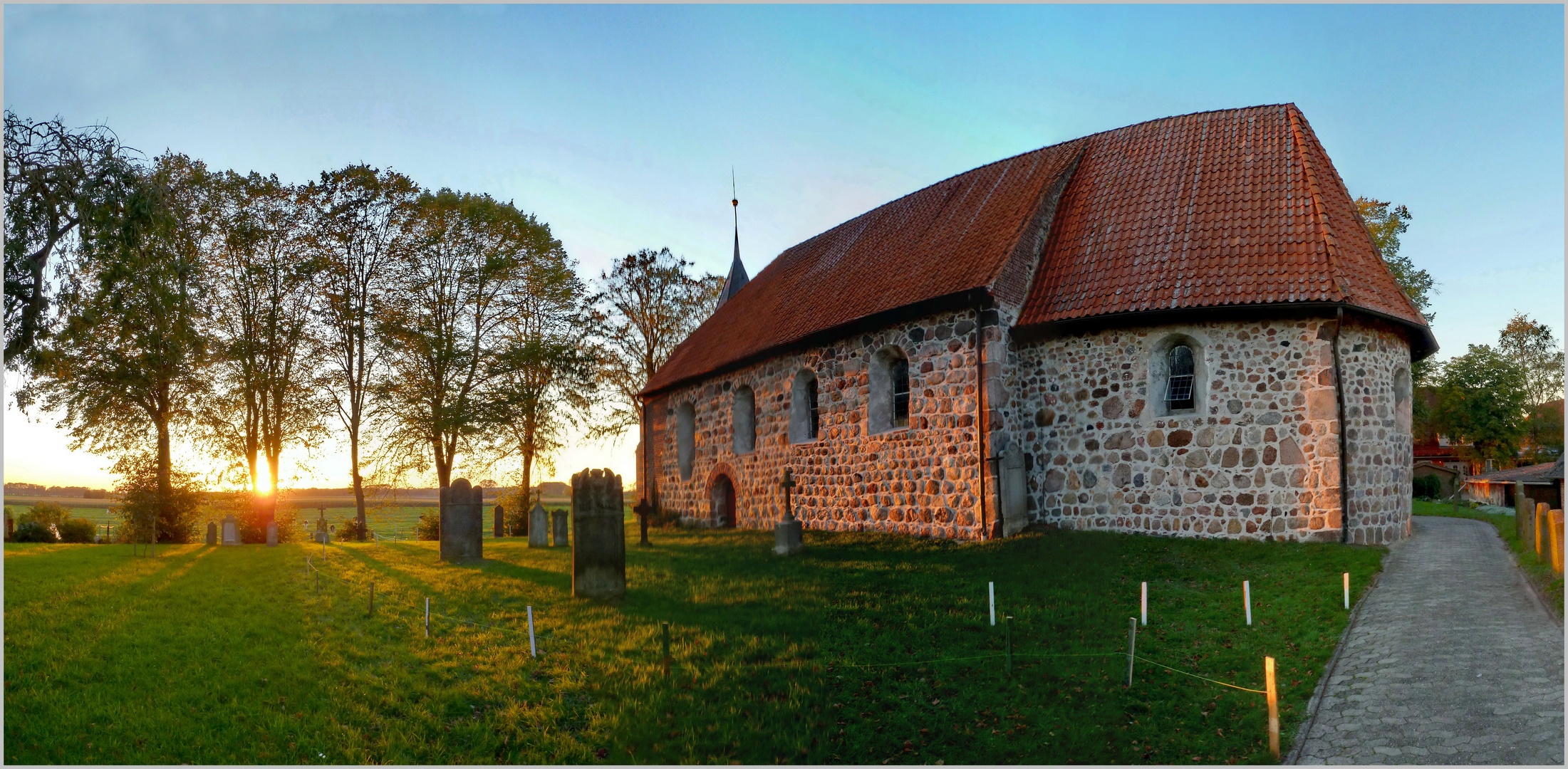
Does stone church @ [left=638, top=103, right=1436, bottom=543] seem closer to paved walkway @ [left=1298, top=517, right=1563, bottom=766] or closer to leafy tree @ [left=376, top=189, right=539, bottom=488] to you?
paved walkway @ [left=1298, top=517, right=1563, bottom=766]

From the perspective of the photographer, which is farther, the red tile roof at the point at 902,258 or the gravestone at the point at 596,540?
the red tile roof at the point at 902,258

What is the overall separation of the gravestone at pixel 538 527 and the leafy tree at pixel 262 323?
10.1 m

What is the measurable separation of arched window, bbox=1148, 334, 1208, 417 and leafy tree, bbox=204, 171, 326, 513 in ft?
77.8

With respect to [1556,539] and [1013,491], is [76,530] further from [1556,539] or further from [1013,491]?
[1556,539]

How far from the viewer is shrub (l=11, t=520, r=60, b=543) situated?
69.3ft

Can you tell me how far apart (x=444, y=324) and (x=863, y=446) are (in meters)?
16.8

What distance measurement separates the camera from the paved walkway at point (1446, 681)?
229 inches

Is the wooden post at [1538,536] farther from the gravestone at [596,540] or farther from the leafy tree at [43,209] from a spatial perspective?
the leafy tree at [43,209]

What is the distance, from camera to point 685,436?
79.4 ft

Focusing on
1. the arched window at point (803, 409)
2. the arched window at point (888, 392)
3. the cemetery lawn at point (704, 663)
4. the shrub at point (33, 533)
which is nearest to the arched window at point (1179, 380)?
the cemetery lawn at point (704, 663)

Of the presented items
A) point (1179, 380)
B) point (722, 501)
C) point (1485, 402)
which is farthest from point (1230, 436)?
point (1485, 402)

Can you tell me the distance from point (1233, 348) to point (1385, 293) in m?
2.92

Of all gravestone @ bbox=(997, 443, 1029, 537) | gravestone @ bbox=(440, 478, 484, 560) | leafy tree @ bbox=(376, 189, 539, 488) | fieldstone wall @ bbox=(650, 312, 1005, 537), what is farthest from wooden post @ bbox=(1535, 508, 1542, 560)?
leafy tree @ bbox=(376, 189, 539, 488)

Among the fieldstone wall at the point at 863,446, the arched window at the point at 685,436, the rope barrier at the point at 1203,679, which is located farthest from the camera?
the arched window at the point at 685,436
